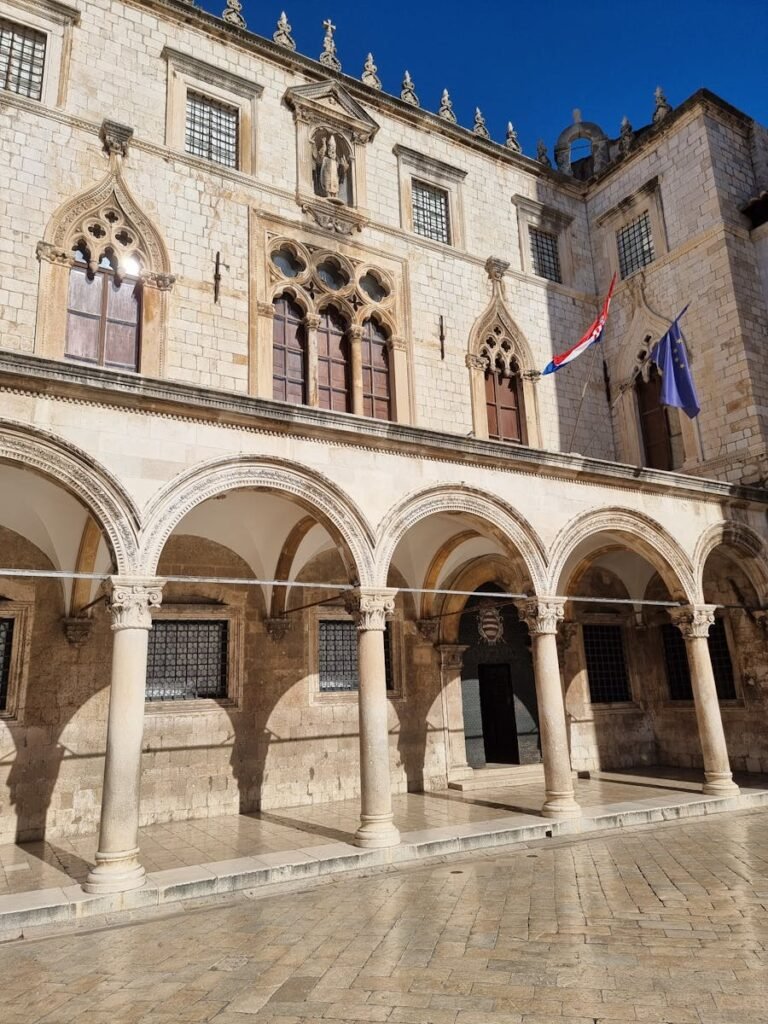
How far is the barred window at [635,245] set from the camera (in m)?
18.9

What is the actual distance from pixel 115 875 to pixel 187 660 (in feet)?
17.0

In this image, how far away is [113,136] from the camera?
44.4 ft

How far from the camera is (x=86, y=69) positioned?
13789 mm

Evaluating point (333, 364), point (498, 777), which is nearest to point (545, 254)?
point (333, 364)

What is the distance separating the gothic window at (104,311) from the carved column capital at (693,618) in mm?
10945

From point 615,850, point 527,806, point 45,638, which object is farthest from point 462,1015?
point 45,638

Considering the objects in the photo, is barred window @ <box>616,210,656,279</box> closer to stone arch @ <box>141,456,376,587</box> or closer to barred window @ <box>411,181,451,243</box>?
barred window @ <box>411,181,451,243</box>

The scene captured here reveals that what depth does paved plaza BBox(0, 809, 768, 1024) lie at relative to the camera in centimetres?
514

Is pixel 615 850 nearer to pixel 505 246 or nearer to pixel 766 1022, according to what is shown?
pixel 766 1022

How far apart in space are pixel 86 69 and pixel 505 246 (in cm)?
989

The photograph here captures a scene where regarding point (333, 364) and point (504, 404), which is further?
point (504, 404)

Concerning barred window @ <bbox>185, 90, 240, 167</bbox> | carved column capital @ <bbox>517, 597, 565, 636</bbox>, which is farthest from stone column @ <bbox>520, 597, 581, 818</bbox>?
barred window @ <bbox>185, 90, 240, 167</bbox>

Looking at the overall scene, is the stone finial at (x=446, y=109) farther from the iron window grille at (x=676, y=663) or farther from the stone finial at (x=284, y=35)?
the iron window grille at (x=676, y=663)

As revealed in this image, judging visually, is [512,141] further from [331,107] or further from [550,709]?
[550,709]
